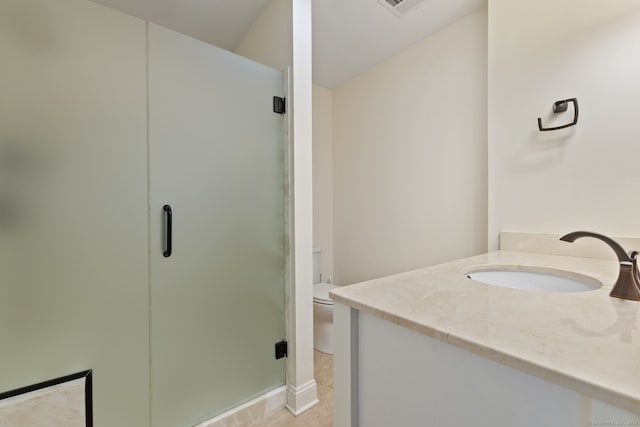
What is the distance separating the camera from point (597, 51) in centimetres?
129

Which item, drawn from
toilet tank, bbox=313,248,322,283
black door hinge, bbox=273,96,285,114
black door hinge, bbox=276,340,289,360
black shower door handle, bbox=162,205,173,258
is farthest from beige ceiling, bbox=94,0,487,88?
black door hinge, bbox=276,340,289,360

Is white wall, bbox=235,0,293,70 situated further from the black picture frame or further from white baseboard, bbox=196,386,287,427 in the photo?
white baseboard, bbox=196,386,287,427

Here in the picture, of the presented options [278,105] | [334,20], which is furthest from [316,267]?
[334,20]

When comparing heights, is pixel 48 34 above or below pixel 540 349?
above

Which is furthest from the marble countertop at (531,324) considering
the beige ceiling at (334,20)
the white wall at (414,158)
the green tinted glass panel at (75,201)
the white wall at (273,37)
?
the beige ceiling at (334,20)

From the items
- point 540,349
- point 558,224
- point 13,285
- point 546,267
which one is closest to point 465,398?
point 540,349

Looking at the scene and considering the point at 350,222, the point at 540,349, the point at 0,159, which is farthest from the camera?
the point at 350,222

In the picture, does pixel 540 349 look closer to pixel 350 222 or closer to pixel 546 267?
pixel 546 267

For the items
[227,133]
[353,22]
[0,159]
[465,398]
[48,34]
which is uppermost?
[353,22]

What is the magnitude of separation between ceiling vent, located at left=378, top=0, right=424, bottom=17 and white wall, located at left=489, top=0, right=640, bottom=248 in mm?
443

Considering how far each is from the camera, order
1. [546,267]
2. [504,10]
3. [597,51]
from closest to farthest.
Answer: [546,267] → [597,51] → [504,10]

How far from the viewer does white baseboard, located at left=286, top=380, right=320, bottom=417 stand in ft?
4.91

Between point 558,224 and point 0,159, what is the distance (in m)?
2.30

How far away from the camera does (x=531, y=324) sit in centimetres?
58
